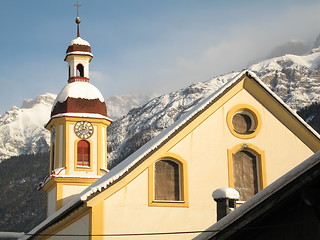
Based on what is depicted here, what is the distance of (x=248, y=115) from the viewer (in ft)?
72.5

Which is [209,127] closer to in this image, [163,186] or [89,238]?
[163,186]

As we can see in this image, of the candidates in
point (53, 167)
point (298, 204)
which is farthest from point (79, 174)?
point (298, 204)

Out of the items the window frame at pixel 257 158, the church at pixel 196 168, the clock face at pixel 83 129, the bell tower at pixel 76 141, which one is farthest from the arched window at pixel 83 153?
the window frame at pixel 257 158

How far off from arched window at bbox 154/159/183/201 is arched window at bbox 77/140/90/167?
578 inches

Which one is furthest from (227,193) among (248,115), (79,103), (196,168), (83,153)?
(79,103)

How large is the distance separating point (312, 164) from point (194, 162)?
1354 cm

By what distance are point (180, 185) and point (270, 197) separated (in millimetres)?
13042

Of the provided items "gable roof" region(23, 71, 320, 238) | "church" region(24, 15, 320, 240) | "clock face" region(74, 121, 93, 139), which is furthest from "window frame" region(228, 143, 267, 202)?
"clock face" region(74, 121, 93, 139)

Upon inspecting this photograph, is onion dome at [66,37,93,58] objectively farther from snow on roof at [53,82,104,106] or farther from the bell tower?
the bell tower

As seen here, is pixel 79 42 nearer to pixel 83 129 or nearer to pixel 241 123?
pixel 83 129

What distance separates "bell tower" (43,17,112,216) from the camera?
34.0 m

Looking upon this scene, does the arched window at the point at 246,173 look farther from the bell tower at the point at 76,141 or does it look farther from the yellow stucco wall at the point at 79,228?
the bell tower at the point at 76,141

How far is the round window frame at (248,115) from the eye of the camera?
70.9ft

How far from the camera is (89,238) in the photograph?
19.7 metres
